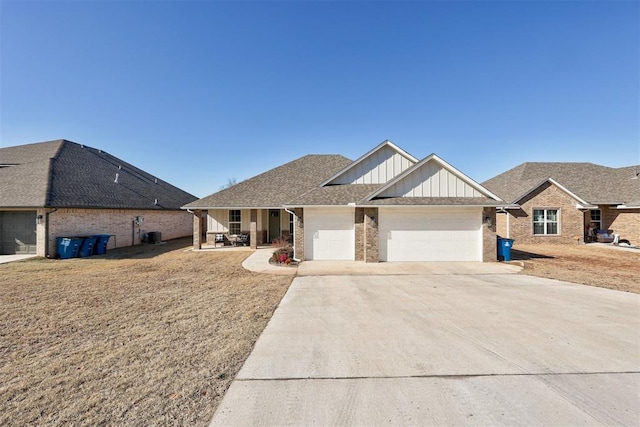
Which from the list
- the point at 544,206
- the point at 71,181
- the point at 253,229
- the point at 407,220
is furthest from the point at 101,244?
the point at 544,206

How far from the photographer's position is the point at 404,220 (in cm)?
1183

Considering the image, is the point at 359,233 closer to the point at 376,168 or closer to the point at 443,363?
the point at 376,168

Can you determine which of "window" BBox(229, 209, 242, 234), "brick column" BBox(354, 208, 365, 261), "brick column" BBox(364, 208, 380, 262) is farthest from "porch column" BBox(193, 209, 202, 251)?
"brick column" BBox(364, 208, 380, 262)

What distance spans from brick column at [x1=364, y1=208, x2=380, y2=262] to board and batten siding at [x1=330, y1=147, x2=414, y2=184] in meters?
3.19

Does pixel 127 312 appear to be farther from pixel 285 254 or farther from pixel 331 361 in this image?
pixel 285 254

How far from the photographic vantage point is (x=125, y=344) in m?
4.34

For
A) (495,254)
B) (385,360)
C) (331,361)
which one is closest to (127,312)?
(331,361)

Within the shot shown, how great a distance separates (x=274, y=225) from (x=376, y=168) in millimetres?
8014

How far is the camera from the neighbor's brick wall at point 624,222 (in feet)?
58.0

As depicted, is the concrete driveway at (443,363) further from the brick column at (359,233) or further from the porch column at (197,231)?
the porch column at (197,231)

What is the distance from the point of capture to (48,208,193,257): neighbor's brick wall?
45.3 feet

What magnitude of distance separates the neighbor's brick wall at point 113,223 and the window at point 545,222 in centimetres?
2801

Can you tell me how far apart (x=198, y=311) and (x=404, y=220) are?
910 centimetres

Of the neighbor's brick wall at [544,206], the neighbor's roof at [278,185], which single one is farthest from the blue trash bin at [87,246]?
the neighbor's brick wall at [544,206]
